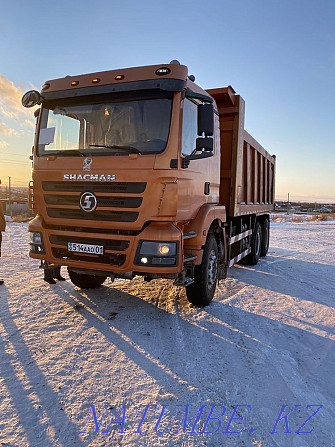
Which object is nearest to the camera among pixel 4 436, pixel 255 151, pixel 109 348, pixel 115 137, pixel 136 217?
pixel 4 436

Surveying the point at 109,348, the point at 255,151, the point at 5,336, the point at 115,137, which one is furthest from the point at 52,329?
the point at 255,151

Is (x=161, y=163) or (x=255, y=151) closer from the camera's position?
(x=161, y=163)

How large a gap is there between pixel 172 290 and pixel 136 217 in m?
2.31

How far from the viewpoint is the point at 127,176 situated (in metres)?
3.80

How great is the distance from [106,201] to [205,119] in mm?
1609

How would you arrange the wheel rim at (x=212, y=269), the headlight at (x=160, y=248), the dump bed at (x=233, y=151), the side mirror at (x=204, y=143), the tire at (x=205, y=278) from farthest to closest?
the dump bed at (x=233, y=151) → the wheel rim at (x=212, y=269) → the tire at (x=205, y=278) → the side mirror at (x=204, y=143) → the headlight at (x=160, y=248)

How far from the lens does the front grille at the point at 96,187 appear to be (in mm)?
3771

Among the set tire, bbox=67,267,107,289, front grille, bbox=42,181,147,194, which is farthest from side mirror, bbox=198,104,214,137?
tire, bbox=67,267,107,289

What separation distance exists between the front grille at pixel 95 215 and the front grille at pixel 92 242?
27 centimetres

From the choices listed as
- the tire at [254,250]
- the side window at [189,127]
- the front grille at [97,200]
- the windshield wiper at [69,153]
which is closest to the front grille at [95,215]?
the front grille at [97,200]

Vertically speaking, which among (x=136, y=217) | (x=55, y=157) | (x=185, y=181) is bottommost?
(x=136, y=217)

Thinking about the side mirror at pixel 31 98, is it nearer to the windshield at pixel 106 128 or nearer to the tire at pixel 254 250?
the windshield at pixel 106 128

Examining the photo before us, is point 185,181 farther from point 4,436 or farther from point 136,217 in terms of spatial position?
point 4,436

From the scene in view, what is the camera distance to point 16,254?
8.30 m
